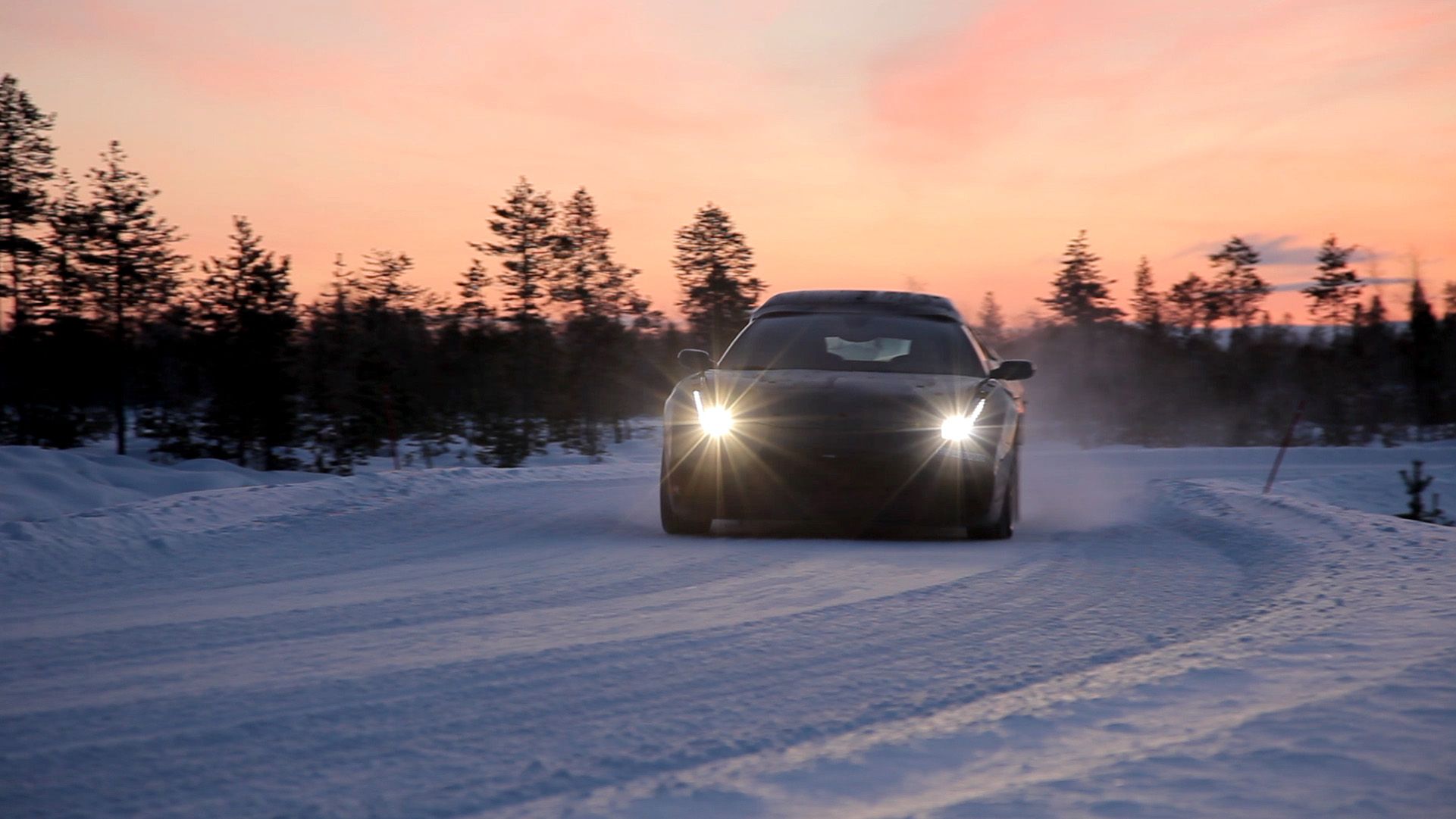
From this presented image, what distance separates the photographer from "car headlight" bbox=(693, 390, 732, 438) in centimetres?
748

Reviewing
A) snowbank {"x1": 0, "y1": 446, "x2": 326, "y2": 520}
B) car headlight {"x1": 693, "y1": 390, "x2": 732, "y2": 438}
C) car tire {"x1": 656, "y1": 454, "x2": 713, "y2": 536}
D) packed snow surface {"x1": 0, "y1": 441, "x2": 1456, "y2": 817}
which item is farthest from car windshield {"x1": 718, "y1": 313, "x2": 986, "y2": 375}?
snowbank {"x1": 0, "y1": 446, "x2": 326, "y2": 520}

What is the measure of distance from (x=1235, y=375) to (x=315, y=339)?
2861 cm

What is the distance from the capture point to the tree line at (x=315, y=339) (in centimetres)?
2469

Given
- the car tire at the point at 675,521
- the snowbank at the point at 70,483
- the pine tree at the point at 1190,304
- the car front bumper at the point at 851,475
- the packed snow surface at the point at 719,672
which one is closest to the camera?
the packed snow surface at the point at 719,672

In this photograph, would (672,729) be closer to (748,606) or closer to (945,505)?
(748,606)

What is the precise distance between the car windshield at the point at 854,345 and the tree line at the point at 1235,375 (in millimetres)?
27538

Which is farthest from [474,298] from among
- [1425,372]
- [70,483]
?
[1425,372]

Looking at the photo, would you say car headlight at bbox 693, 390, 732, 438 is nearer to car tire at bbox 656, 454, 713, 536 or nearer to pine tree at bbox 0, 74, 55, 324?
car tire at bbox 656, 454, 713, 536

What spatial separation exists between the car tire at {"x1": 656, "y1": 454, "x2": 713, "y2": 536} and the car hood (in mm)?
681

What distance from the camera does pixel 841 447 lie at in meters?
7.19

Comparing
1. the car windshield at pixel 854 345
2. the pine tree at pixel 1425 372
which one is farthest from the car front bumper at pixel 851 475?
the pine tree at pixel 1425 372

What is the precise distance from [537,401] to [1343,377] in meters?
26.5

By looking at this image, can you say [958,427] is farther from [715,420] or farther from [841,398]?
[715,420]

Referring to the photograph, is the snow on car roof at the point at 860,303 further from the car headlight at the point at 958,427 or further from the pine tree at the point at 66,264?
the pine tree at the point at 66,264
